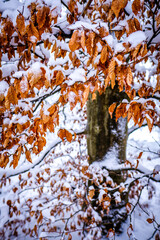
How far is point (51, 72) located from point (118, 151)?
1.98m

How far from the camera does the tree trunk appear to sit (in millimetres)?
2344

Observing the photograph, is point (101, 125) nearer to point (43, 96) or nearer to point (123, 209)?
point (43, 96)

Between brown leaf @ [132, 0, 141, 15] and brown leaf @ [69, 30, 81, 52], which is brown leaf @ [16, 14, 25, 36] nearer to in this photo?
brown leaf @ [69, 30, 81, 52]

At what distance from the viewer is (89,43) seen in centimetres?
86

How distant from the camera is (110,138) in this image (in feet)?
7.76

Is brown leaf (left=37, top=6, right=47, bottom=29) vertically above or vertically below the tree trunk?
above

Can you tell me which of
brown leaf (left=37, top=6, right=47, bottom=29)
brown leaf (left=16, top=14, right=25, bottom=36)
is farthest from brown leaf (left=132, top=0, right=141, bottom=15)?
brown leaf (left=16, top=14, right=25, bottom=36)

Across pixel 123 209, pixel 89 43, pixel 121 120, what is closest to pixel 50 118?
pixel 89 43

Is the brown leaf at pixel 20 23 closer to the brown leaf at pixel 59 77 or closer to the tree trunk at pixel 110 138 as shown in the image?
the brown leaf at pixel 59 77

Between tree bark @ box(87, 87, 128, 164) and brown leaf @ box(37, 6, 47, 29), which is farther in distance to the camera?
tree bark @ box(87, 87, 128, 164)

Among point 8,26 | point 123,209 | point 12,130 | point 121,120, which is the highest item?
point 8,26

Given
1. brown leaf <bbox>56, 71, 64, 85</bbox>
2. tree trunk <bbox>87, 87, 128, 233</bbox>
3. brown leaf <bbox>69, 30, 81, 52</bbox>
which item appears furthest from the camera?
tree trunk <bbox>87, 87, 128, 233</bbox>

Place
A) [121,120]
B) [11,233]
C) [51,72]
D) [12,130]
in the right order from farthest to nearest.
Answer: [11,233] < [121,120] < [12,130] < [51,72]

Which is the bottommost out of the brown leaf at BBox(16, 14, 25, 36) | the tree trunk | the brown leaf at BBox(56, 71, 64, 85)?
the tree trunk
